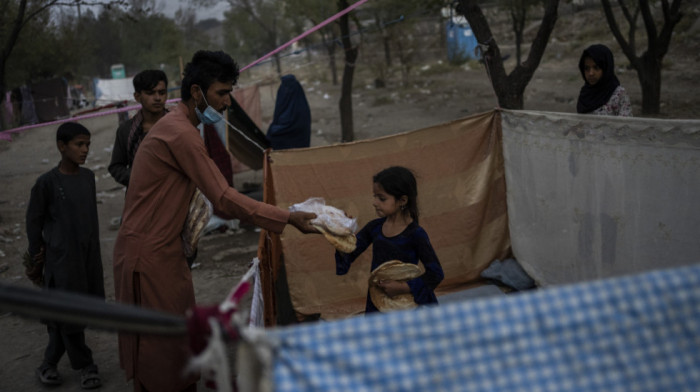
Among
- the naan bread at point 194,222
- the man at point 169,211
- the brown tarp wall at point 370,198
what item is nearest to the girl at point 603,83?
the brown tarp wall at point 370,198

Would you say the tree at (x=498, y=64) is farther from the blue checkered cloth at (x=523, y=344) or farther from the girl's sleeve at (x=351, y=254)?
the blue checkered cloth at (x=523, y=344)

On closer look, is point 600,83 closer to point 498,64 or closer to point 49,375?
point 498,64

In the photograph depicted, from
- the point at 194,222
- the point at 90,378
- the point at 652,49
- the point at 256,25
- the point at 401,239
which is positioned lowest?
the point at 90,378

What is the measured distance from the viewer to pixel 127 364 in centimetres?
288

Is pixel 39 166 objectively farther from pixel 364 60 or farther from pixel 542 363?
pixel 364 60

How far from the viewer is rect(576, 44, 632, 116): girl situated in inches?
176

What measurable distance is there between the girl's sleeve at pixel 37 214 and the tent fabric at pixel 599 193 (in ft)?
11.2

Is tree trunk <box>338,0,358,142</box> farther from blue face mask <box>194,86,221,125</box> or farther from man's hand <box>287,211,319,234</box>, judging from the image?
man's hand <box>287,211,319,234</box>

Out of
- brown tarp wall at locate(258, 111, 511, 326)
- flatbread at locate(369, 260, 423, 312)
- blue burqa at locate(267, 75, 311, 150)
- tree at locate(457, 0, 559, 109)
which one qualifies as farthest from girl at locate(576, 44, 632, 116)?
blue burqa at locate(267, 75, 311, 150)

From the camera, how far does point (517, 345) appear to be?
1.38 m

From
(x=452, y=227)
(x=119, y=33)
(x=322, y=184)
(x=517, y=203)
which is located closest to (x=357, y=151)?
(x=322, y=184)

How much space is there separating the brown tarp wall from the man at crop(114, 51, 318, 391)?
1.82 metres

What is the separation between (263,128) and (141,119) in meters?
12.5

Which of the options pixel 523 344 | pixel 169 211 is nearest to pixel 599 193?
pixel 169 211
